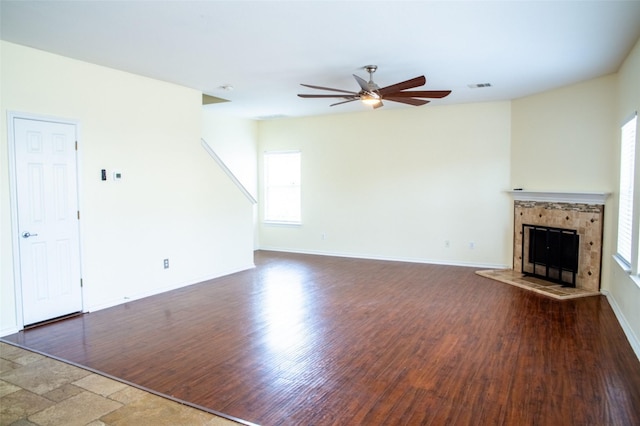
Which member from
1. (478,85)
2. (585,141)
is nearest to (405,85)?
(478,85)

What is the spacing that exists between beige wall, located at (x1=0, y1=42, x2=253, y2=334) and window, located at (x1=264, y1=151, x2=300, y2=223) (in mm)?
2273

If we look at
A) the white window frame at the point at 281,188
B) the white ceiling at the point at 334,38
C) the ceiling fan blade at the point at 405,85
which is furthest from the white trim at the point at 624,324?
the white window frame at the point at 281,188

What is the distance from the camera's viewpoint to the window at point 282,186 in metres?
8.45

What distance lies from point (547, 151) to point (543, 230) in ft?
3.87

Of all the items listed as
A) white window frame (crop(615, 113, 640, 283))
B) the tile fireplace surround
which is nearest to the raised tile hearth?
the tile fireplace surround

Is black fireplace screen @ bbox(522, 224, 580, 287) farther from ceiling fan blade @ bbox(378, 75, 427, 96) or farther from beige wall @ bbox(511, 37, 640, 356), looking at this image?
ceiling fan blade @ bbox(378, 75, 427, 96)

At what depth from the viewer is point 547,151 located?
19.6ft

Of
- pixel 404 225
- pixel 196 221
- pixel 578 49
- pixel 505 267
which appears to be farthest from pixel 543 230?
pixel 196 221

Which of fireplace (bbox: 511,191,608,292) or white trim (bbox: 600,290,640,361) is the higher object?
fireplace (bbox: 511,191,608,292)

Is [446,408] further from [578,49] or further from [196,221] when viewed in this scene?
[196,221]

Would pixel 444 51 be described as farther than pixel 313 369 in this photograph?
Yes

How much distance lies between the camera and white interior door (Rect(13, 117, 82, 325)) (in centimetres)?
394

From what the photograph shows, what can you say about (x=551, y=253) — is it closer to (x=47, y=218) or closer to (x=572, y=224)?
(x=572, y=224)

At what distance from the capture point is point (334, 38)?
3676 millimetres
